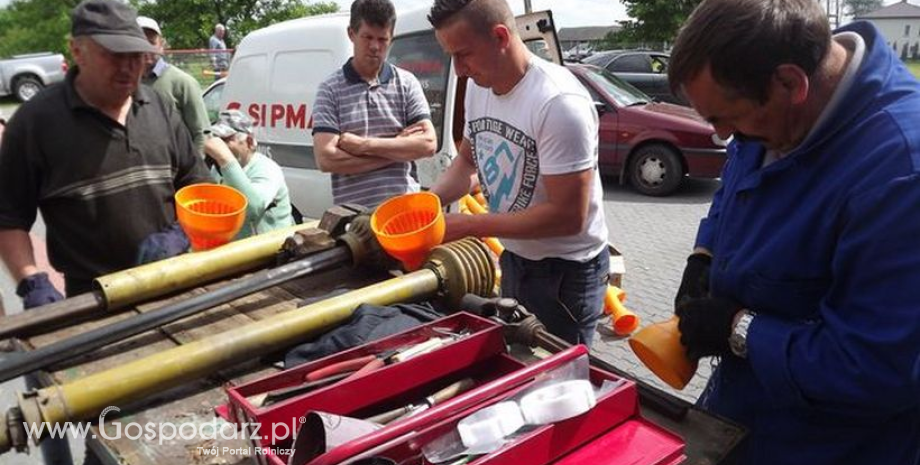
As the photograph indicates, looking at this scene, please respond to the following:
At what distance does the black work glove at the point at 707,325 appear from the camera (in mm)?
1376

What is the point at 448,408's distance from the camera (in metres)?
1.07

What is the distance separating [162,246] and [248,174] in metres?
1.26

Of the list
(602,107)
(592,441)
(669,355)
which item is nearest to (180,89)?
(669,355)

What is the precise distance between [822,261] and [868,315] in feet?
0.48

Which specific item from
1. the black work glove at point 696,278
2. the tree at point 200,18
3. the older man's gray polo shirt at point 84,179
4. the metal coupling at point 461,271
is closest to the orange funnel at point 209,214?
the older man's gray polo shirt at point 84,179

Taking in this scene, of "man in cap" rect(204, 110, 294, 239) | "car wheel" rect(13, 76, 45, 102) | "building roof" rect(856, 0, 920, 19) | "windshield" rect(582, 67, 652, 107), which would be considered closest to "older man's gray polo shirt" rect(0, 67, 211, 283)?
"man in cap" rect(204, 110, 294, 239)

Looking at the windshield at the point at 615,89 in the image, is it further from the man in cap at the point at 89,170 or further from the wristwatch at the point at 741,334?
the wristwatch at the point at 741,334

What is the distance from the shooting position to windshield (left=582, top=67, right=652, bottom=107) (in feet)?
27.2

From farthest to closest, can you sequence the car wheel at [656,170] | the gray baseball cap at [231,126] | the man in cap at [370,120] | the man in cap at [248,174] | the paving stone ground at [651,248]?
the car wheel at [656,170] → the paving stone ground at [651,248] → the gray baseball cap at [231,126] → the man in cap at [248,174] → the man in cap at [370,120]

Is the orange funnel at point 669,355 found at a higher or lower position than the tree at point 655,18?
lower

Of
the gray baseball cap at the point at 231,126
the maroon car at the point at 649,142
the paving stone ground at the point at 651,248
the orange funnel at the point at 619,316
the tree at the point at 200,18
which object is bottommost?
the paving stone ground at the point at 651,248

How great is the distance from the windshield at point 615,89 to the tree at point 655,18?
17.3m

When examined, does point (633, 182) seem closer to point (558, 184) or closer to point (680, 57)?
point (558, 184)

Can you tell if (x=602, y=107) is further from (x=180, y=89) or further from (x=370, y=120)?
(x=370, y=120)
